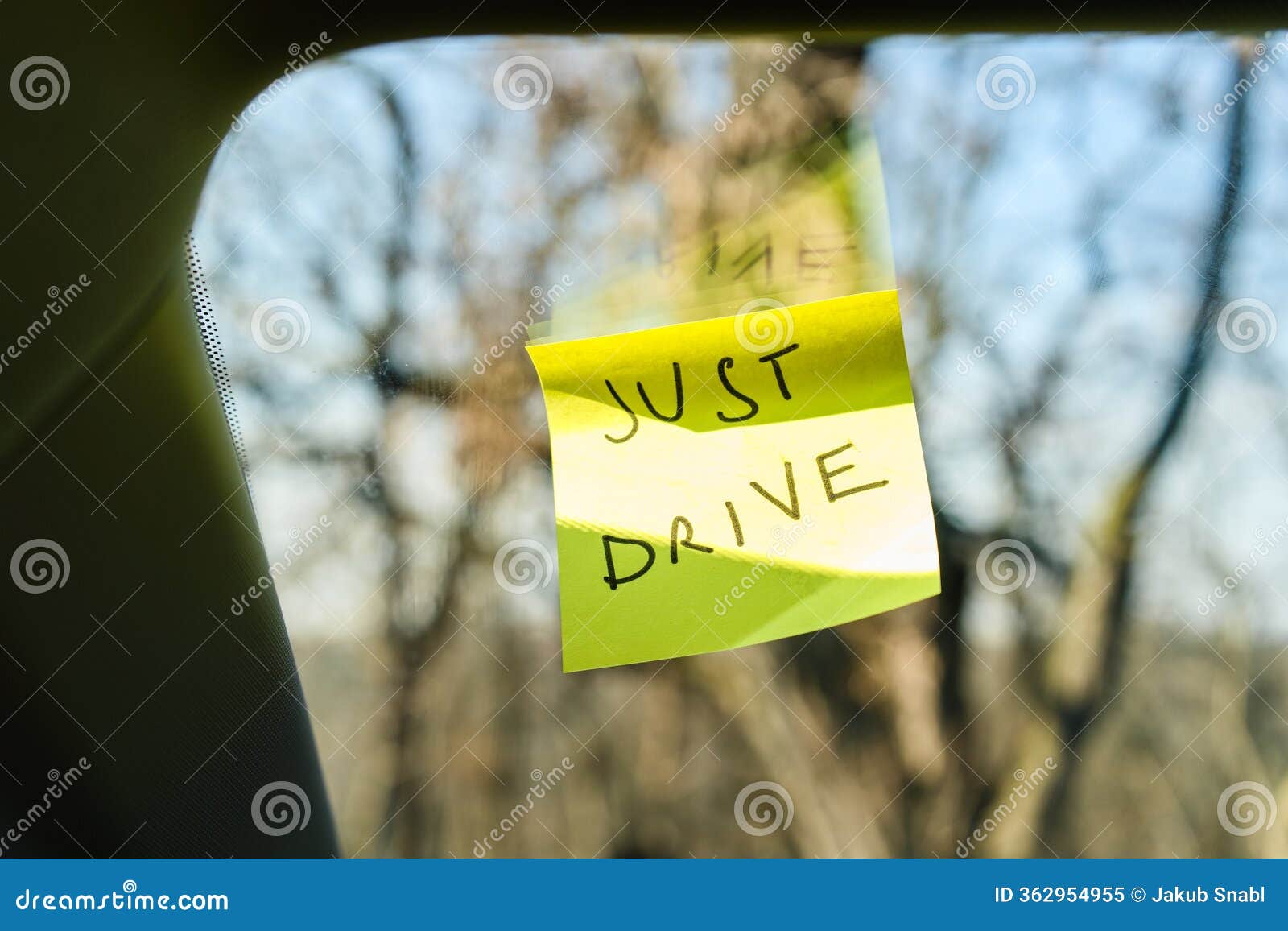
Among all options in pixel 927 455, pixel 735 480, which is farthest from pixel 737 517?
pixel 927 455

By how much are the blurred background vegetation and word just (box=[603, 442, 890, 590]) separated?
6 centimetres

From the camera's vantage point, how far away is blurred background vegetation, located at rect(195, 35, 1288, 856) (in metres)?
0.67

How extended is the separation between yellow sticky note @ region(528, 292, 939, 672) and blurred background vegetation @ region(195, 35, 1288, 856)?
0.09ft

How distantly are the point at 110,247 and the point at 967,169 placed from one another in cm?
64

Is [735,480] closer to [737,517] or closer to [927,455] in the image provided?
[737,517]

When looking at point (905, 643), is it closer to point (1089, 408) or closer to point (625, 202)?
point (1089, 408)

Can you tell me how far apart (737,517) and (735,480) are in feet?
0.09

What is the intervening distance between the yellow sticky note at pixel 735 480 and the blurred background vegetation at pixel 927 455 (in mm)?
27

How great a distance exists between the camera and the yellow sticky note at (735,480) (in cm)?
64

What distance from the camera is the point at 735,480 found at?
2.15 feet

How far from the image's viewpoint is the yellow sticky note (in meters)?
0.64

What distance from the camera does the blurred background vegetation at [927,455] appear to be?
2.19ft

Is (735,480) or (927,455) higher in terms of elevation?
(927,455)

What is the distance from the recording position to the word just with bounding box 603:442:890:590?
0.65m
